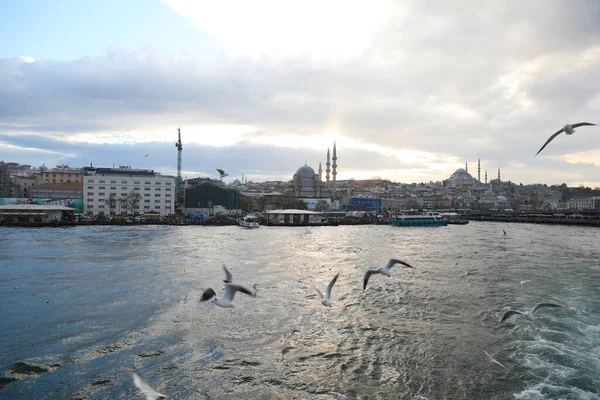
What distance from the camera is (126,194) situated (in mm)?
50469

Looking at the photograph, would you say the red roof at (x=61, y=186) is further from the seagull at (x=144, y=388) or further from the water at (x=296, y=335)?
the seagull at (x=144, y=388)

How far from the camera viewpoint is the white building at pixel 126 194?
162ft

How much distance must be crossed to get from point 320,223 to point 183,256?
2801 cm

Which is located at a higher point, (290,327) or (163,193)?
(163,193)

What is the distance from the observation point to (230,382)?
19.1 ft

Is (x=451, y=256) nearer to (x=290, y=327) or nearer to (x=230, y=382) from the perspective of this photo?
(x=290, y=327)

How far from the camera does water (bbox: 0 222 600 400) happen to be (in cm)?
578

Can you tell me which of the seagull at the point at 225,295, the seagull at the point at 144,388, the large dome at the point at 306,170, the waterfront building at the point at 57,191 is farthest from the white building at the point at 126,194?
the large dome at the point at 306,170

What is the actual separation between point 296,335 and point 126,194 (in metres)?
47.9

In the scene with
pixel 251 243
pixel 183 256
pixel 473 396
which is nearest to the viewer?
pixel 473 396

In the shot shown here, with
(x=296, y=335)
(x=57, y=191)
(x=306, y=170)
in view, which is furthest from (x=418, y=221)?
(x=306, y=170)

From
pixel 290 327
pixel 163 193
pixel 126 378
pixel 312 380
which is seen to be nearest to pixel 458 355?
pixel 312 380

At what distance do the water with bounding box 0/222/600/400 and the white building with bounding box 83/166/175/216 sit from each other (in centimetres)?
3711

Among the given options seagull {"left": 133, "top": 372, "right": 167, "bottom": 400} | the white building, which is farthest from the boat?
seagull {"left": 133, "top": 372, "right": 167, "bottom": 400}
